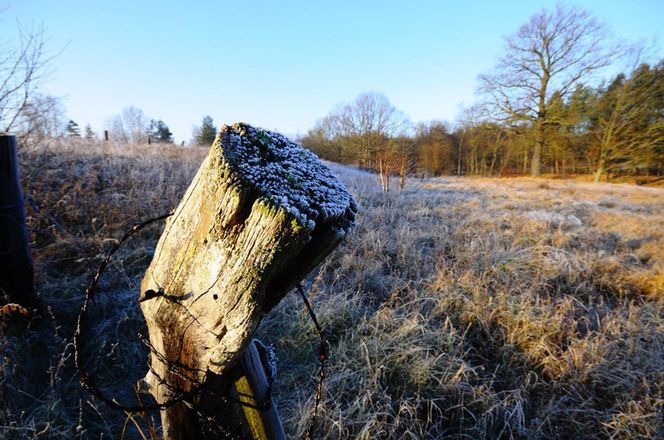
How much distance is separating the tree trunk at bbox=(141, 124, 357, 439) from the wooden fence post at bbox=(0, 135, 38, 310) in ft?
8.88

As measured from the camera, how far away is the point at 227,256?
0.66 metres

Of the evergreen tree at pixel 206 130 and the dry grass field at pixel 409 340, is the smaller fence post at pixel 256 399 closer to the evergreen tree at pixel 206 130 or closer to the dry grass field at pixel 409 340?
the dry grass field at pixel 409 340

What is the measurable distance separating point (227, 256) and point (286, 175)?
0.77ft

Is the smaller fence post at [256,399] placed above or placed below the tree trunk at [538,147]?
below

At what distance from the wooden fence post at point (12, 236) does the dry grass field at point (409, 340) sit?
33cm

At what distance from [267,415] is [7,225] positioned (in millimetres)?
3017

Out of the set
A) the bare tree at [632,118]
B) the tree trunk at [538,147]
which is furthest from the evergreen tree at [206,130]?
the bare tree at [632,118]

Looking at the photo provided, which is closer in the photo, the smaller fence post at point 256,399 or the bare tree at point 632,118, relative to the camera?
the smaller fence post at point 256,399

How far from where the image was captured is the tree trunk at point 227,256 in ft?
2.03

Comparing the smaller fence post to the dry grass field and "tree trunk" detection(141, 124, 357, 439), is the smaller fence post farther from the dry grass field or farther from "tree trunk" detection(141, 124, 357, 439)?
the dry grass field

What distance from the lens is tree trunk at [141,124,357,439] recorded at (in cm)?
62

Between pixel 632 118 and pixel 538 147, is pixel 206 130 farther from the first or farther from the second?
pixel 632 118

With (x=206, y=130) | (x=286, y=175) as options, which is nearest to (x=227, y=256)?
(x=286, y=175)

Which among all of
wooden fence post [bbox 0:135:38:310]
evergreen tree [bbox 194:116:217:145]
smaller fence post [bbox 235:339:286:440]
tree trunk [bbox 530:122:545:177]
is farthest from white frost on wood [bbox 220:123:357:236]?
evergreen tree [bbox 194:116:217:145]
